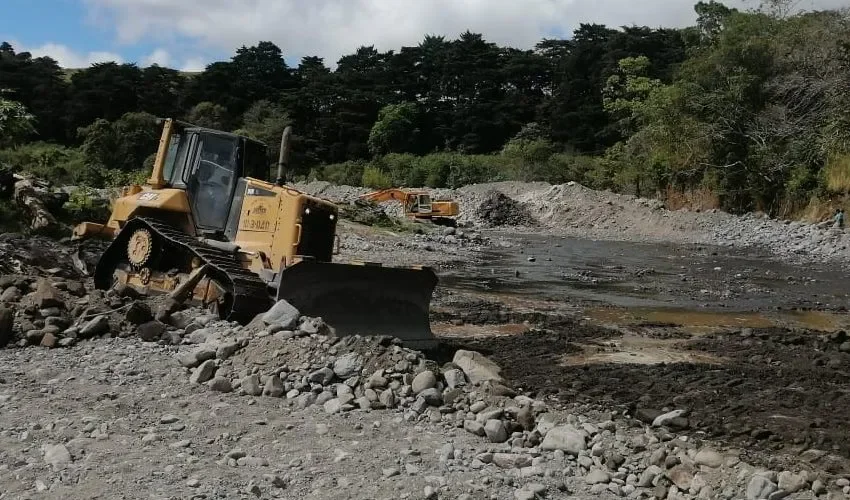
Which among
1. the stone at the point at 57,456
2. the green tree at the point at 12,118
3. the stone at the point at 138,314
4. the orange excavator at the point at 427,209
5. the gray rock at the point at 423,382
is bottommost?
the stone at the point at 57,456

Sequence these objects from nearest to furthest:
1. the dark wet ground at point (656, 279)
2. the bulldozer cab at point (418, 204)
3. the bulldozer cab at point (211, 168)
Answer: the bulldozer cab at point (211, 168), the dark wet ground at point (656, 279), the bulldozer cab at point (418, 204)

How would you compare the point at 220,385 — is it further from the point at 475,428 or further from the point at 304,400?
the point at 475,428

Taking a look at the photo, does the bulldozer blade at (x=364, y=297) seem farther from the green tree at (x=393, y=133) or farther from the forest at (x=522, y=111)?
the green tree at (x=393, y=133)

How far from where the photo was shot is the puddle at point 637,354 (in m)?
9.20

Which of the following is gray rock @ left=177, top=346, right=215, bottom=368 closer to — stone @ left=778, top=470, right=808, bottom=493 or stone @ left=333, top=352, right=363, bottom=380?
stone @ left=333, top=352, right=363, bottom=380

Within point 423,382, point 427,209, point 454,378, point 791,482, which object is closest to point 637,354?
point 454,378

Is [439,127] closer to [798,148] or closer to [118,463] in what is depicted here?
[798,148]

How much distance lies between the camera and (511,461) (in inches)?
211

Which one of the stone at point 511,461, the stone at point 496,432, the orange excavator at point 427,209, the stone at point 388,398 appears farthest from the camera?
the orange excavator at point 427,209

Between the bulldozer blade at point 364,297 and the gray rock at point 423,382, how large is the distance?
1856mm

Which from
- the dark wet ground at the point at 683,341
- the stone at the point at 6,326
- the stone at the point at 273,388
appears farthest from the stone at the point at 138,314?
the dark wet ground at the point at 683,341

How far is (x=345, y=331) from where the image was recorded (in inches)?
337

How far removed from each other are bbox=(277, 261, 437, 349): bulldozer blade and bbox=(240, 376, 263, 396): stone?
5.12 ft

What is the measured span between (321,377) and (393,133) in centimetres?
6432
